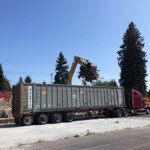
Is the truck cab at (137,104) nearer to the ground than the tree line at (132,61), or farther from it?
nearer to the ground

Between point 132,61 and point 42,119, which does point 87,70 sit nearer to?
point 42,119

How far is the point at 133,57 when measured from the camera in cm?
5344

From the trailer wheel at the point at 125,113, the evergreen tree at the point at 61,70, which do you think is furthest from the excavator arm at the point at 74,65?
the evergreen tree at the point at 61,70

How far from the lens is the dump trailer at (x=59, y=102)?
23.3 m

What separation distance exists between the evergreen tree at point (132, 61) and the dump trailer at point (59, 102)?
20.3 m

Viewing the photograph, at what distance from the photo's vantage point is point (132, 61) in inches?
2082

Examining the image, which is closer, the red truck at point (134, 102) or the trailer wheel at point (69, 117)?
the trailer wheel at point (69, 117)

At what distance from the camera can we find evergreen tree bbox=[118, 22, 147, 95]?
5075 cm

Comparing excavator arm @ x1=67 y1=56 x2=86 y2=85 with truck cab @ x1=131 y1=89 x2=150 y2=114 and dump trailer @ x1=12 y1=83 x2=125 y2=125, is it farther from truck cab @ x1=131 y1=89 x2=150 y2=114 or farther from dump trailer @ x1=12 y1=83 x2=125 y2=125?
truck cab @ x1=131 y1=89 x2=150 y2=114

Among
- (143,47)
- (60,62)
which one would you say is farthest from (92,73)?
(60,62)

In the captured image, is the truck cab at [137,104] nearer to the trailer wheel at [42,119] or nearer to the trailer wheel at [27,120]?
the trailer wheel at [42,119]

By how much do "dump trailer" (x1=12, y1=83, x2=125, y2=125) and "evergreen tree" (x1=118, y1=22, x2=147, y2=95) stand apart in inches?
801

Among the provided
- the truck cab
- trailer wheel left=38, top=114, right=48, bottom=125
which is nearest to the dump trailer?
trailer wheel left=38, top=114, right=48, bottom=125

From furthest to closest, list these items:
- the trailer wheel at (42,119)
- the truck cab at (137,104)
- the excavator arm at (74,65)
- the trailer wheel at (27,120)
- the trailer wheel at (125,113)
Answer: the truck cab at (137,104), the trailer wheel at (125,113), the excavator arm at (74,65), the trailer wheel at (42,119), the trailer wheel at (27,120)
